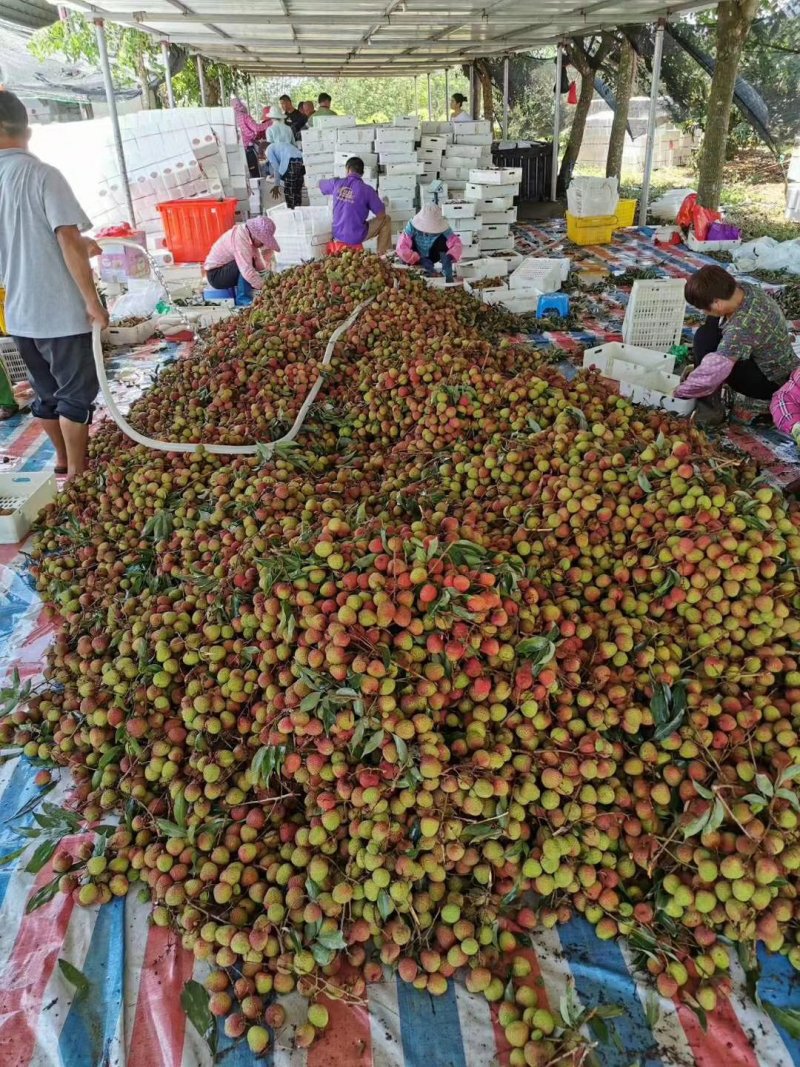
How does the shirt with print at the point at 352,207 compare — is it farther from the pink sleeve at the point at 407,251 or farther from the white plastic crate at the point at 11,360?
the white plastic crate at the point at 11,360

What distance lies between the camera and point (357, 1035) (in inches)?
54.6

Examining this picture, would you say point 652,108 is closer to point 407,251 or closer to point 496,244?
point 496,244

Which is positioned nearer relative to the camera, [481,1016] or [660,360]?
[481,1016]

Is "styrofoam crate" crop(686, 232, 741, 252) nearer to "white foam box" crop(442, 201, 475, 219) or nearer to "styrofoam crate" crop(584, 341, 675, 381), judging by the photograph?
Result: "white foam box" crop(442, 201, 475, 219)

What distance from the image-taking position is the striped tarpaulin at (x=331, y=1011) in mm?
1354

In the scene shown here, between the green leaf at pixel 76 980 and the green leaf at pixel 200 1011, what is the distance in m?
0.22

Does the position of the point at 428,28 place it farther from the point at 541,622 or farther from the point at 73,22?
the point at 541,622

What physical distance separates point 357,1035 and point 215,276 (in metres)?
5.74

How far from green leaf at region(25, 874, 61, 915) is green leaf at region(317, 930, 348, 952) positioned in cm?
64

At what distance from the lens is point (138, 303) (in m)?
6.08

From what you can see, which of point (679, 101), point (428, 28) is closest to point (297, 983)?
point (428, 28)

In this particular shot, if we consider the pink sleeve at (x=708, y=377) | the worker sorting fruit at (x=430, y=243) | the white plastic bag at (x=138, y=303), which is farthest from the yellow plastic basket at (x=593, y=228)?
the pink sleeve at (x=708, y=377)

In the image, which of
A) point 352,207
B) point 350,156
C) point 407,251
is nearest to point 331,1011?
point 407,251

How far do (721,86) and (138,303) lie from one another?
6.36 meters
